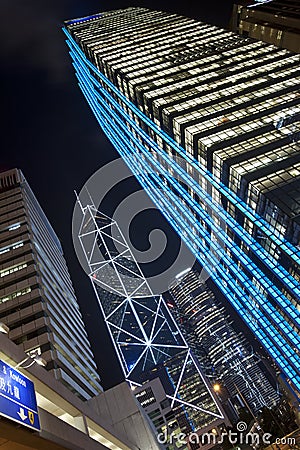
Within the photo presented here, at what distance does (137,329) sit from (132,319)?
8.39ft

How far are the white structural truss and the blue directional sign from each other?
69.4 meters

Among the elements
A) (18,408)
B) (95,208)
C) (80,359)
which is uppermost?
(95,208)

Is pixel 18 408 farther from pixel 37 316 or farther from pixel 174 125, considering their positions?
pixel 174 125

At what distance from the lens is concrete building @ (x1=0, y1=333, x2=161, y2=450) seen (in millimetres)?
9086

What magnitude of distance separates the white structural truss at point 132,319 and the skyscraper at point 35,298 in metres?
22.4

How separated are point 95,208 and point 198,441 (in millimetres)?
69729

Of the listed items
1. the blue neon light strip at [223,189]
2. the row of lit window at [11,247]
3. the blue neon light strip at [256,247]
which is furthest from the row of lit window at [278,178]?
the row of lit window at [11,247]

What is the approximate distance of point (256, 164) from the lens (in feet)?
182

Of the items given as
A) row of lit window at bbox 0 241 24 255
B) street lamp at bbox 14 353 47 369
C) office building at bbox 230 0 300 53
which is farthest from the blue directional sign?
office building at bbox 230 0 300 53

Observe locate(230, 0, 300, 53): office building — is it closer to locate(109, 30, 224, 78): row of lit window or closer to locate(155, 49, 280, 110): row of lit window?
locate(155, 49, 280, 110): row of lit window

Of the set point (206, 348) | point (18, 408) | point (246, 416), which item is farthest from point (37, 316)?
point (206, 348)

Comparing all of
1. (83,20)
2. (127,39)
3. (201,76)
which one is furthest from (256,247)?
(83,20)

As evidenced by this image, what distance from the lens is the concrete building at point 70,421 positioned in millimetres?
9086

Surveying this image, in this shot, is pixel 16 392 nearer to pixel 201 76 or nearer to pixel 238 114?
pixel 238 114
